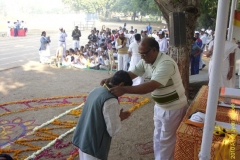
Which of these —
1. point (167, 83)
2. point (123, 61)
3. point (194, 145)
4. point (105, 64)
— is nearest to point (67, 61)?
point (105, 64)

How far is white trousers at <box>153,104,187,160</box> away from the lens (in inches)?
129

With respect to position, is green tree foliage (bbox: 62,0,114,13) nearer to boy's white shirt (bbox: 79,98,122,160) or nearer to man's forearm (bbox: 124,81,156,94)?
man's forearm (bbox: 124,81,156,94)

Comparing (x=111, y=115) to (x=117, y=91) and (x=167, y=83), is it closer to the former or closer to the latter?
(x=117, y=91)

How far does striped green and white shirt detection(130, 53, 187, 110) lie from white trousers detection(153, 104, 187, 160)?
0.26 ft

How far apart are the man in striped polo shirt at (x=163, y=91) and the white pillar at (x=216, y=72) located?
0.82m

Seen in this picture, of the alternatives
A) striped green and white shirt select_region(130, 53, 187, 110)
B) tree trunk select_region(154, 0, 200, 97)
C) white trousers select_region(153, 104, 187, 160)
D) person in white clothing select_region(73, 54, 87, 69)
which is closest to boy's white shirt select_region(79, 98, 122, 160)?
striped green and white shirt select_region(130, 53, 187, 110)

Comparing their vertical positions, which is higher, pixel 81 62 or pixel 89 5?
pixel 89 5

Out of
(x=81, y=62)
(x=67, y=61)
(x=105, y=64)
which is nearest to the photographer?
(x=105, y=64)

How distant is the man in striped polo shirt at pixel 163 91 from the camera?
9.64 feet

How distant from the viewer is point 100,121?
257cm

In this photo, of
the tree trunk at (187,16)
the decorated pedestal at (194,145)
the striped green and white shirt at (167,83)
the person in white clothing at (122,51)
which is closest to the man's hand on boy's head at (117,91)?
the striped green and white shirt at (167,83)

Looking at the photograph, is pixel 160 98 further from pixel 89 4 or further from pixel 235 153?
pixel 89 4

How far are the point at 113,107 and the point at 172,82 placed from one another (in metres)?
0.93

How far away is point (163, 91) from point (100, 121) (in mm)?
966
